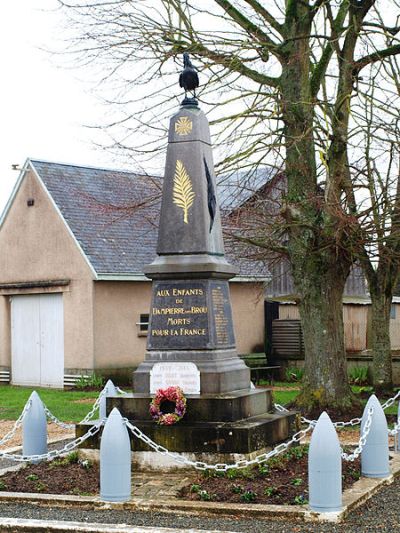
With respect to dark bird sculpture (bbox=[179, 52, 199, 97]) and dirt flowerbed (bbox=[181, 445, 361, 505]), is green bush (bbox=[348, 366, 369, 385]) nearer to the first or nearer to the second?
dirt flowerbed (bbox=[181, 445, 361, 505])

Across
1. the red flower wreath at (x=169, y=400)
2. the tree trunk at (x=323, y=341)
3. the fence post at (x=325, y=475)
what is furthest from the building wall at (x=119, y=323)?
→ the fence post at (x=325, y=475)

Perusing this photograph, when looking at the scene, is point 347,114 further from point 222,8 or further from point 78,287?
point 78,287

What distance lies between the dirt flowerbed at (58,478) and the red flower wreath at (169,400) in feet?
3.15

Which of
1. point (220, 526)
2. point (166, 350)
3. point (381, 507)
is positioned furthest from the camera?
point (166, 350)

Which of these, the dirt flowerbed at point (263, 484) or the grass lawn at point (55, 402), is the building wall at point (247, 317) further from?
the dirt flowerbed at point (263, 484)

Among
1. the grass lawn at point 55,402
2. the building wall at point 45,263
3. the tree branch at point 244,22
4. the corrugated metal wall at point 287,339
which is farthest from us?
the corrugated metal wall at point 287,339

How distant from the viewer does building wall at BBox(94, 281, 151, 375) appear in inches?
986

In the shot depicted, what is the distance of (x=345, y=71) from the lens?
55.6 feet

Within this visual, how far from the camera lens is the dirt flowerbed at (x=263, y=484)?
30.7 feet

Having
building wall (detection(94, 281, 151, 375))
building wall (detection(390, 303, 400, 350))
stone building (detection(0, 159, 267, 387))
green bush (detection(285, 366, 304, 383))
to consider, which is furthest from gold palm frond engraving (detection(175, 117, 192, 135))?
building wall (detection(390, 303, 400, 350))

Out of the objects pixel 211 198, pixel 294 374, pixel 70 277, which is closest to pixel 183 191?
pixel 211 198

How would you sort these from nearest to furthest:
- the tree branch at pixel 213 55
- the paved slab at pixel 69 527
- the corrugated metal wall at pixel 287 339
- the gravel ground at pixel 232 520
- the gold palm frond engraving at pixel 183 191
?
the paved slab at pixel 69 527 → the gravel ground at pixel 232 520 → the gold palm frond engraving at pixel 183 191 → the tree branch at pixel 213 55 → the corrugated metal wall at pixel 287 339


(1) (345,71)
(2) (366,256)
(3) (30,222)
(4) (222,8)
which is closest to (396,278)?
(2) (366,256)

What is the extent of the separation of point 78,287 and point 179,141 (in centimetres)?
1352
